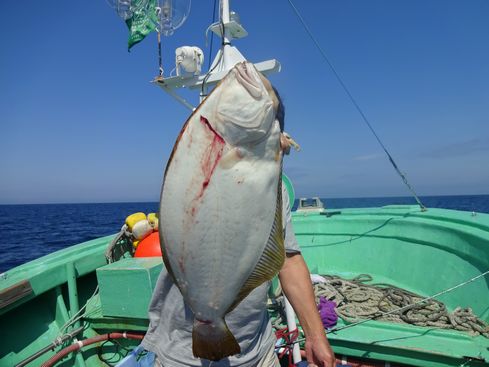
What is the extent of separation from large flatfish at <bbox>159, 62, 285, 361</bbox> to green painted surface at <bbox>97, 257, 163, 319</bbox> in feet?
5.39

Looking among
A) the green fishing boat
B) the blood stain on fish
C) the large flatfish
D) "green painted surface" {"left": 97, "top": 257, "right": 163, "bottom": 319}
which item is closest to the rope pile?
the green fishing boat

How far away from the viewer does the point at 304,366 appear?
2363 millimetres

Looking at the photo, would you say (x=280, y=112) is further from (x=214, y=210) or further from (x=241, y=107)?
(x=214, y=210)

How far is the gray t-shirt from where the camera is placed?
1.51 metres

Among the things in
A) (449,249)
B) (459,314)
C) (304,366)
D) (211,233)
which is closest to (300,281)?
(211,233)

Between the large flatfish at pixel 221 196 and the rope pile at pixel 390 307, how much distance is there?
2014 mm

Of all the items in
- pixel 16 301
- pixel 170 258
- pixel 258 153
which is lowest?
pixel 16 301

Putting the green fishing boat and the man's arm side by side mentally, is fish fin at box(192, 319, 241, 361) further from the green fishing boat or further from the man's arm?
the green fishing boat

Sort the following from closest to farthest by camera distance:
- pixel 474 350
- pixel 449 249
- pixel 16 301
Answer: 1. pixel 474 350
2. pixel 16 301
3. pixel 449 249

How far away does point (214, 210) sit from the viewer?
1181mm

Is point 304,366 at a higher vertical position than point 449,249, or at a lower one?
lower

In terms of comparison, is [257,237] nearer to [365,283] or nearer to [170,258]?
[170,258]

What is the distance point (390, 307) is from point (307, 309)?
2.53m

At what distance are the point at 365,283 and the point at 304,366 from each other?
2.64 metres
